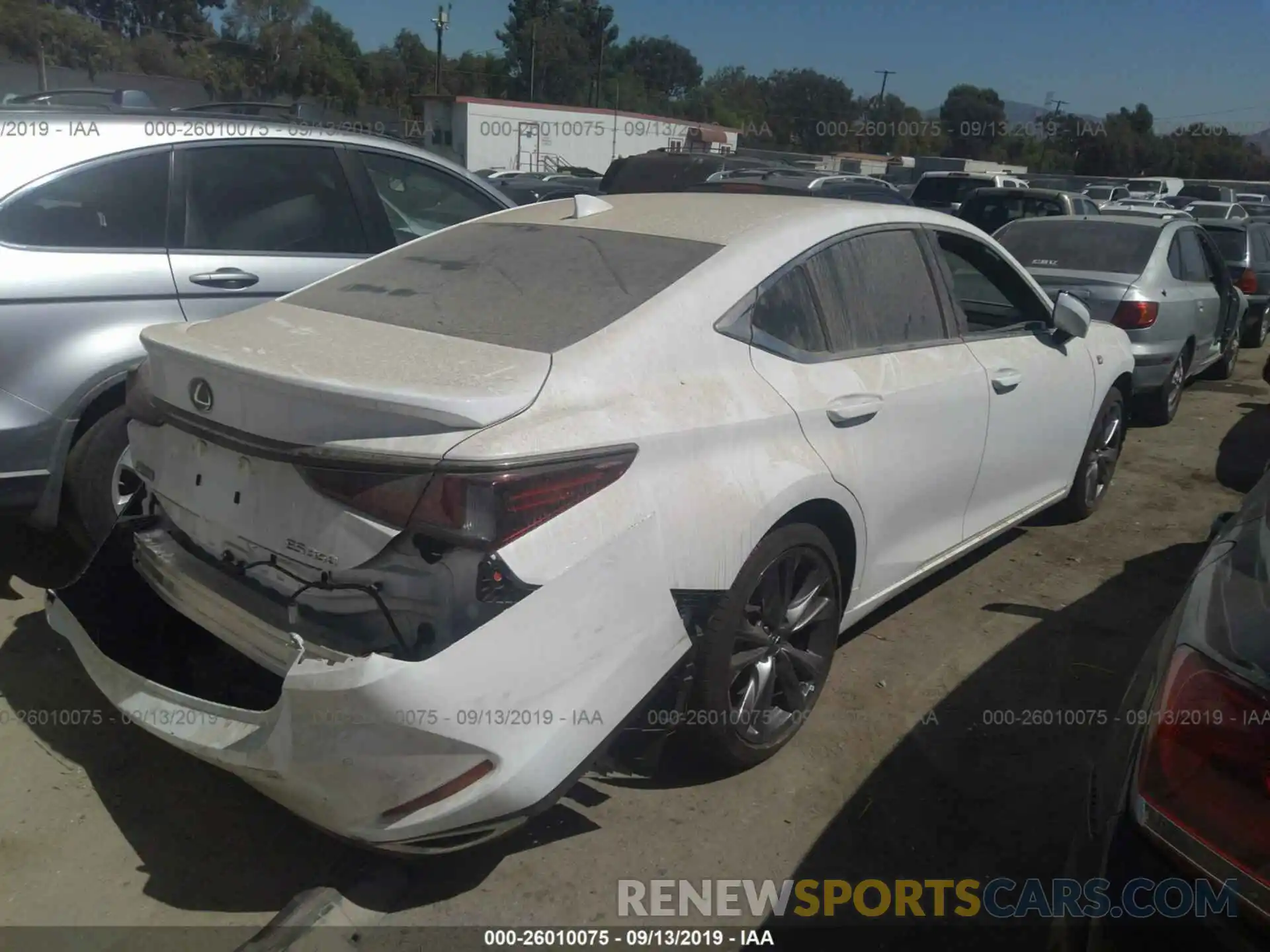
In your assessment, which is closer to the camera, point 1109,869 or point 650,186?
point 1109,869

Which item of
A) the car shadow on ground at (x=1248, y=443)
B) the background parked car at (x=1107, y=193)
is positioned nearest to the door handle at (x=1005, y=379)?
the car shadow on ground at (x=1248, y=443)

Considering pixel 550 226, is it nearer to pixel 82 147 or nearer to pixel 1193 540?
pixel 82 147

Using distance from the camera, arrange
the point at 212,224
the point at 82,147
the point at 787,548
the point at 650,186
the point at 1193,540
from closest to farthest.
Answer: the point at 787,548, the point at 82,147, the point at 212,224, the point at 1193,540, the point at 650,186

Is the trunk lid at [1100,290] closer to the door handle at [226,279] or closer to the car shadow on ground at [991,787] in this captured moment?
the car shadow on ground at [991,787]

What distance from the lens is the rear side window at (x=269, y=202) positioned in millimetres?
4164

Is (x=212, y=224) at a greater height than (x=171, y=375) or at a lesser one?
greater

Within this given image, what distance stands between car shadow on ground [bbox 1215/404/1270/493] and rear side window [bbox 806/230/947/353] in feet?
10.6

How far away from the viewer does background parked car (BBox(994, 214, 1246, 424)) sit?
6.96 m

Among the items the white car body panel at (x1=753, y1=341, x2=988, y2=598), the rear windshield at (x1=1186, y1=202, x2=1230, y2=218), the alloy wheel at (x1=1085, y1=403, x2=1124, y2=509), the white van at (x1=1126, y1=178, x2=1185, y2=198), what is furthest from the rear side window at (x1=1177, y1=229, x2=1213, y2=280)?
the white van at (x1=1126, y1=178, x2=1185, y2=198)

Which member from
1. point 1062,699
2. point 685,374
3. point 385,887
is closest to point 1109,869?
point 685,374

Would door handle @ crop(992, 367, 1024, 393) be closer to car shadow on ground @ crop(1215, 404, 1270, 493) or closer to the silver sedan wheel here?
car shadow on ground @ crop(1215, 404, 1270, 493)

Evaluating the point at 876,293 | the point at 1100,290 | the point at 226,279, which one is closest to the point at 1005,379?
the point at 876,293

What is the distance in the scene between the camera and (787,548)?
2887mm

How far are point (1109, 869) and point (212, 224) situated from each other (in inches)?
156
